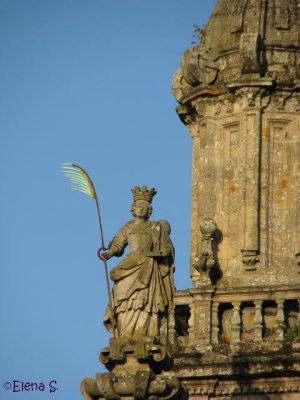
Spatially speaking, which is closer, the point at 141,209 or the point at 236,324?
the point at 141,209

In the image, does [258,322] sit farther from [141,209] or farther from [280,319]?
[141,209]

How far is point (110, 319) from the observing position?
2014 inches

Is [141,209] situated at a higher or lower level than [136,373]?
higher

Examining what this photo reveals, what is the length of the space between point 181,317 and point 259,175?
3.15 metres

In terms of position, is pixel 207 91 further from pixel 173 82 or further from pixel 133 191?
pixel 133 191

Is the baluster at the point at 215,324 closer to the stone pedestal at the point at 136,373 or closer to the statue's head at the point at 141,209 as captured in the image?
the statue's head at the point at 141,209

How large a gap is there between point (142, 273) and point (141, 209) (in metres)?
1.37

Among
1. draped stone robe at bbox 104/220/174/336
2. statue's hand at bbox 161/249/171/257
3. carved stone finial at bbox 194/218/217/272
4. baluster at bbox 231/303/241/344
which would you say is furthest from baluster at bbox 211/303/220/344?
statue's hand at bbox 161/249/171/257

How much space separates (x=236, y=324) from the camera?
57.9 m

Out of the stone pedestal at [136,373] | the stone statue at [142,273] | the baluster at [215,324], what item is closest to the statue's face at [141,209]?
the stone statue at [142,273]

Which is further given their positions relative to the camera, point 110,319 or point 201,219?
point 201,219

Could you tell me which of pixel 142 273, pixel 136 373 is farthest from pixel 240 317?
pixel 136 373

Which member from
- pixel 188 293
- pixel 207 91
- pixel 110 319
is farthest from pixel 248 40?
pixel 110 319

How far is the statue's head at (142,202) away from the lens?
51.8 meters
